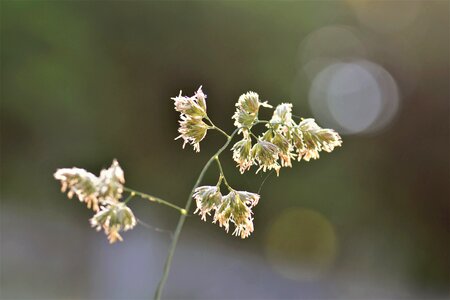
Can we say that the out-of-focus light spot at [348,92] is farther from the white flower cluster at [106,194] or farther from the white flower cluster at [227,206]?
the white flower cluster at [106,194]

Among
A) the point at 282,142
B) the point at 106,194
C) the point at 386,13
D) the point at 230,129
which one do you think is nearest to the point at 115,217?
the point at 106,194

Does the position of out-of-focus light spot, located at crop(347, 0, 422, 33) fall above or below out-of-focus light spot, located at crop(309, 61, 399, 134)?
above

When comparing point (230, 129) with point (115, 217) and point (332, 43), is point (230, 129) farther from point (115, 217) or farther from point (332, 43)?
point (115, 217)

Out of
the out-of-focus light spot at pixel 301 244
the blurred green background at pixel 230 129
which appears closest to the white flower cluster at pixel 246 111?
the blurred green background at pixel 230 129

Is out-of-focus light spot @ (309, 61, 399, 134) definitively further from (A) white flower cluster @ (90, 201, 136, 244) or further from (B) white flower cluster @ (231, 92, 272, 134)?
(A) white flower cluster @ (90, 201, 136, 244)

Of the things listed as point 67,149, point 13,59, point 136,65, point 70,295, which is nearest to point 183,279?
point 70,295

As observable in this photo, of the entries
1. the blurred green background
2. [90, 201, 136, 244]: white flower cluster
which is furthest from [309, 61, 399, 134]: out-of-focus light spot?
[90, 201, 136, 244]: white flower cluster
